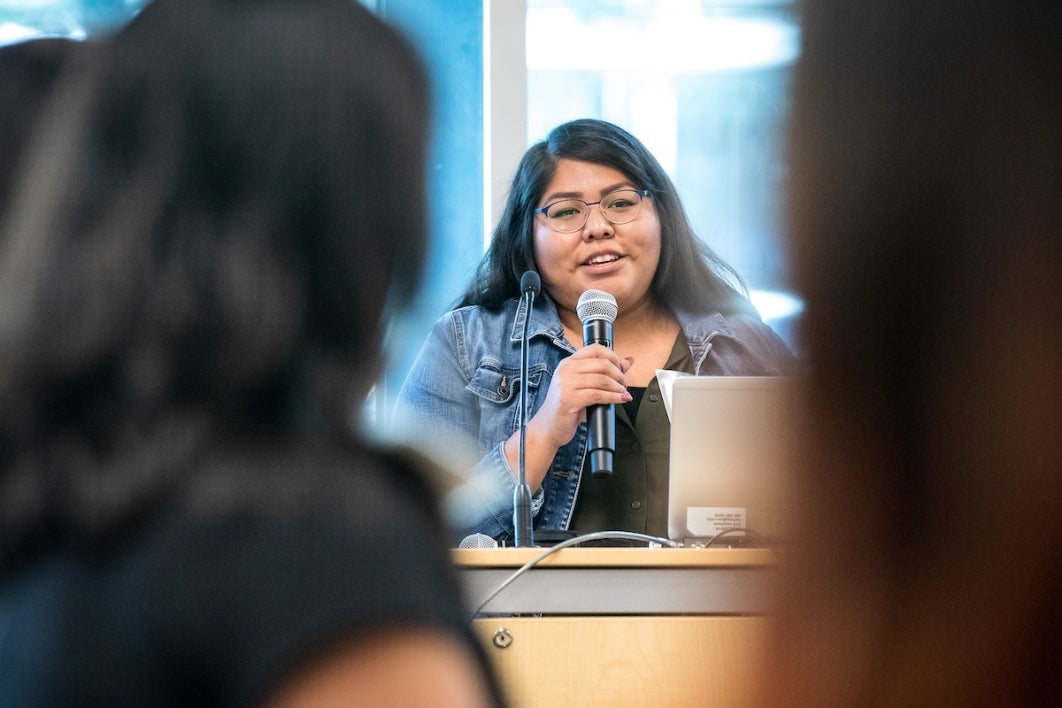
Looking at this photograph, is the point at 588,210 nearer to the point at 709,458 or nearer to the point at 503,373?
the point at 503,373

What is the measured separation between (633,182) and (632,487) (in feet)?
2.33

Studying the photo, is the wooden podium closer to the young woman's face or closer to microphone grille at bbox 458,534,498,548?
microphone grille at bbox 458,534,498,548

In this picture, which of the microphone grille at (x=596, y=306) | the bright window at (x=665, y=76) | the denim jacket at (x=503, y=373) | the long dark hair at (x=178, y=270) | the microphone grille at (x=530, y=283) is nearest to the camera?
the long dark hair at (x=178, y=270)

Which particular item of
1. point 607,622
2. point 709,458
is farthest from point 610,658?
point 709,458

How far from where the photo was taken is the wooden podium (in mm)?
1749

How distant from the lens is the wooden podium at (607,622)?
5.74 ft

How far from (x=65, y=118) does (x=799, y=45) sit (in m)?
0.40

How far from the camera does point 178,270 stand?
0.61 m

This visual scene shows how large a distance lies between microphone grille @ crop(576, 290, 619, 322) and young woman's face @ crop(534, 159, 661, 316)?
260mm

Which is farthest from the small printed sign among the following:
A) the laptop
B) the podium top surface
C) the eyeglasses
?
the eyeglasses

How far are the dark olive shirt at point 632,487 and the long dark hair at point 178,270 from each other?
6.53ft

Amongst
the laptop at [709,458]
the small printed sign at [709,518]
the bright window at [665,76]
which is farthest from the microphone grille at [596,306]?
the bright window at [665,76]

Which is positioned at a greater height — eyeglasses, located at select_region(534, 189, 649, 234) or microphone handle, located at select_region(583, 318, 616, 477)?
eyeglasses, located at select_region(534, 189, 649, 234)

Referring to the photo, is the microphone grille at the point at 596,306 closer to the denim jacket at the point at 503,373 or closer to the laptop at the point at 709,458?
the denim jacket at the point at 503,373
